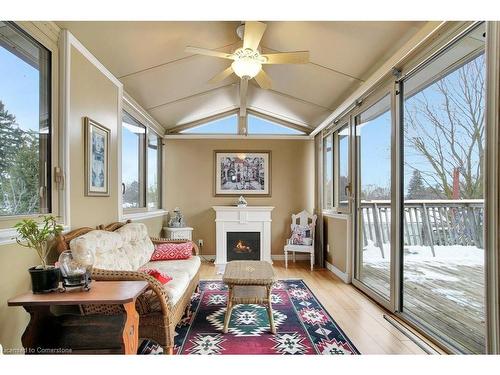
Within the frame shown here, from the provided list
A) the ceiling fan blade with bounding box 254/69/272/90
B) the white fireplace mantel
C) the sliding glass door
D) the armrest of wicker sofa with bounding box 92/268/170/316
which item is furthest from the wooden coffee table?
the white fireplace mantel

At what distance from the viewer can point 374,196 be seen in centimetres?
369

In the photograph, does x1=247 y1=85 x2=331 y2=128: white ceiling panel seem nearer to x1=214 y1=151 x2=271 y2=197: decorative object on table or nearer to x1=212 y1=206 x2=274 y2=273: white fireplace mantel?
x1=214 y1=151 x2=271 y2=197: decorative object on table

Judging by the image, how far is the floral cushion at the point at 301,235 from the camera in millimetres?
5309

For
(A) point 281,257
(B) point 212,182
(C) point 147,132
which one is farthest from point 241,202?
(C) point 147,132

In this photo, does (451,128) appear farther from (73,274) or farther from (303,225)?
(303,225)

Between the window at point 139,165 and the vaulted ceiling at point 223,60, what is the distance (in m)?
0.40

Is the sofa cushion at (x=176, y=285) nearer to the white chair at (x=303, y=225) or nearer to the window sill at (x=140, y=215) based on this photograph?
the window sill at (x=140, y=215)

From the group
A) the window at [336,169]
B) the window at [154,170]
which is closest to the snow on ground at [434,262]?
the window at [336,169]

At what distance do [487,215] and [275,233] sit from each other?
435 cm

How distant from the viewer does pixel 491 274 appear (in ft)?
5.63

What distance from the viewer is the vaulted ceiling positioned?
266 cm
